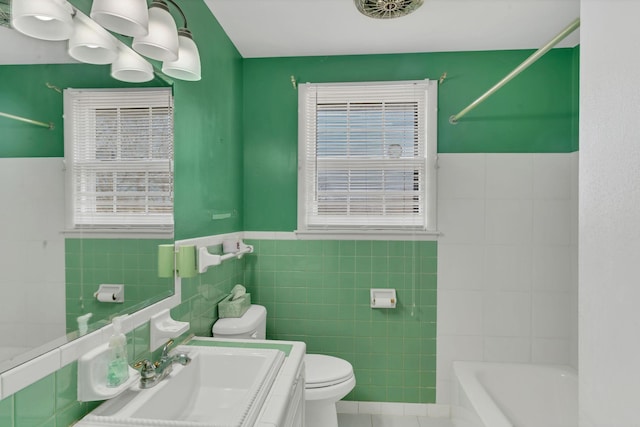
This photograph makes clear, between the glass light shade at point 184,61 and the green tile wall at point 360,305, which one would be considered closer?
the glass light shade at point 184,61

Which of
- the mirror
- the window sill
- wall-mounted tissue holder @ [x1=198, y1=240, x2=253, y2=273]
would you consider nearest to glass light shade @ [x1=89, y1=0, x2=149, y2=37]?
the mirror

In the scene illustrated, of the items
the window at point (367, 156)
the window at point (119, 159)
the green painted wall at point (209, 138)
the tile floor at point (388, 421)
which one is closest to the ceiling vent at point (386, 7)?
the window at point (367, 156)

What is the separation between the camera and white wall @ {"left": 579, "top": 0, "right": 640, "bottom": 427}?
0.44 m

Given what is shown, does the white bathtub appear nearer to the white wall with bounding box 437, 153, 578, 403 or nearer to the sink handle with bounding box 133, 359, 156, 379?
the white wall with bounding box 437, 153, 578, 403

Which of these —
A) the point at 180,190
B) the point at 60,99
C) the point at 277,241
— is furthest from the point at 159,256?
the point at 277,241

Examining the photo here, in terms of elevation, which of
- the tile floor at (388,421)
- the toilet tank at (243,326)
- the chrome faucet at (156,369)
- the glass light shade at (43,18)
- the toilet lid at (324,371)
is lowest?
the tile floor at (388,421)

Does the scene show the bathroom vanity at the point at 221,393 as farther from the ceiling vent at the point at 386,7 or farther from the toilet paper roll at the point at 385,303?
the ceiling vent at the point at 386,7

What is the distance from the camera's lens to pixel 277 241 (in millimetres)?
2518

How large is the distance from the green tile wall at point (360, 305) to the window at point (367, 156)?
210 millimetres

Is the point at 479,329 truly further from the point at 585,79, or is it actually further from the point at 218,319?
the point at 585,79

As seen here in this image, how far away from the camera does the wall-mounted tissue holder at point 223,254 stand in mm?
1697

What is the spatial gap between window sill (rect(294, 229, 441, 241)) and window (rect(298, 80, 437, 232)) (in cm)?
3

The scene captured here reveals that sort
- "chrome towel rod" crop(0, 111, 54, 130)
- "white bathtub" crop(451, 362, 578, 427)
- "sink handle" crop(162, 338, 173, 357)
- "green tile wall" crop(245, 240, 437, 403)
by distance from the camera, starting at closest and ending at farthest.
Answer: "chrome towel rod" crop(0, 111, 54, 130)
"sink handle" crop(162, 338, 173, 357)
"white bathtub" crop(451, 362, 578, 427)
"green tile wall" crop(245, 240, 437, 403)

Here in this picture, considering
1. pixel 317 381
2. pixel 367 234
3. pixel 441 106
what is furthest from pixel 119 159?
pixel 441 106
